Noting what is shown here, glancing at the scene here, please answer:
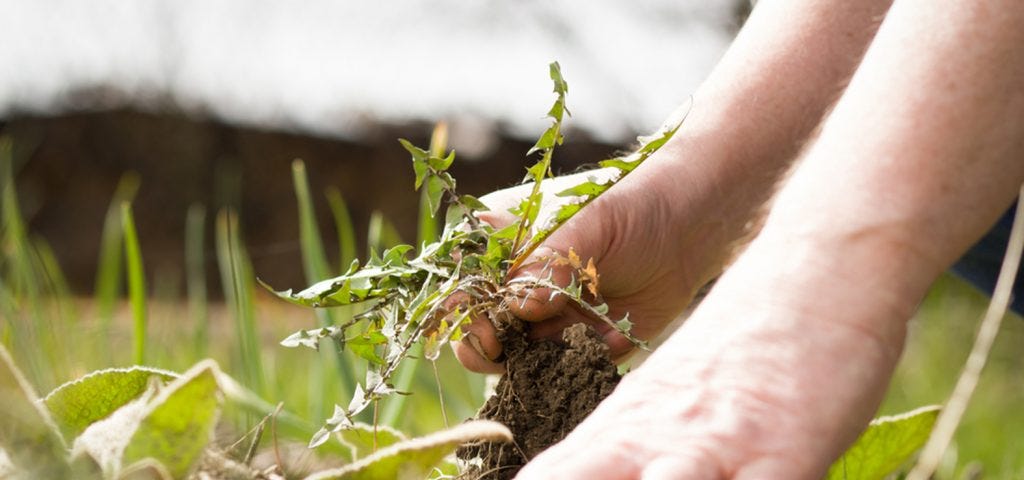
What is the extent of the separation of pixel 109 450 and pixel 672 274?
76 cm

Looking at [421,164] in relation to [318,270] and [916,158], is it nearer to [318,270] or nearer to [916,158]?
[916,158]

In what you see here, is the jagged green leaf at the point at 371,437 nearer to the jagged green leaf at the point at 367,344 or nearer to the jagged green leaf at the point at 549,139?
the jagged green leaf at the point at 367,344

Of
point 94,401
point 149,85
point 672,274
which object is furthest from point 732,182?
point 149,85

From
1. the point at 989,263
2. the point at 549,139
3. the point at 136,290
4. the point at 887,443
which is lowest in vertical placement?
the point at 989,263

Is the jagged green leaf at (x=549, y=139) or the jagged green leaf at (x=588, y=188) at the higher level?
the jagged green leaf at (x=549, y=139)

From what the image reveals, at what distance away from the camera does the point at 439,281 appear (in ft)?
2.84

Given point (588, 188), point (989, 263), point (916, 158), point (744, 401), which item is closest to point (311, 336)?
point (588, 188)

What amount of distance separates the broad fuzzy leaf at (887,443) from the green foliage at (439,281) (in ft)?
0.84

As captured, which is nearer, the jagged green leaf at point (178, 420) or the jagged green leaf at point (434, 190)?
the jagged green leaf at point (178, 420)

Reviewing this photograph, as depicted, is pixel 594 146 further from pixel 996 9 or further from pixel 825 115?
pixel 996 9

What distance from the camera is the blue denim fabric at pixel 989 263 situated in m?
1.54

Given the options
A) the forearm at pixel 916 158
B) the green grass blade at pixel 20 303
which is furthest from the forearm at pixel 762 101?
the green grass blade at pixel 20 303

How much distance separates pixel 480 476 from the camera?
776 millimetres

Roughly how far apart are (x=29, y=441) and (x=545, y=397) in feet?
1.34
